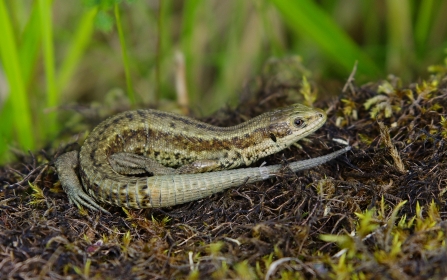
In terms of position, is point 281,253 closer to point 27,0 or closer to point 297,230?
point 297,230

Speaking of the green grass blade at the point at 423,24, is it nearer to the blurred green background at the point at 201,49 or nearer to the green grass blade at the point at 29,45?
the blurred green background at the point at 201,49

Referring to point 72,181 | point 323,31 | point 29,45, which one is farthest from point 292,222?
point 29,45

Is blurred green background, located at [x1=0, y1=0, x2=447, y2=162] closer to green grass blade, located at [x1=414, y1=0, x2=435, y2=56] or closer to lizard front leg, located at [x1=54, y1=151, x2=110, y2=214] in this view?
green grass blade, located at [x1=414, y1=0, x2=435, y2=56]

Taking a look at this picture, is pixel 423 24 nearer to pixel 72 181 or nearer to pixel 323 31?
pixel 323 31

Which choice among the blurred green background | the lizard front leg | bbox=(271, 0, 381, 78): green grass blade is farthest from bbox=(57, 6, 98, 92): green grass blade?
bbox=(271, 0, 381, 78): green grass blade

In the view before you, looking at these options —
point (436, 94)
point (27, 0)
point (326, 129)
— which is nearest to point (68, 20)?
point (27, 0)
